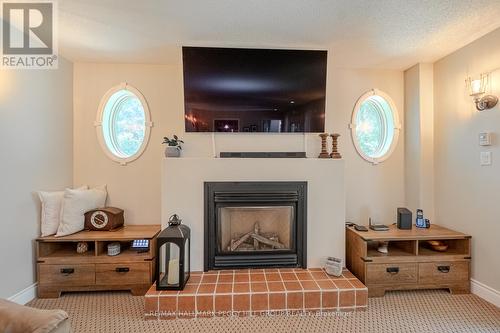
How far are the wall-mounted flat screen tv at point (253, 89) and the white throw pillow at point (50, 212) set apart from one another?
1.42 metres

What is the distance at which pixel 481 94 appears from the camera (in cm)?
230

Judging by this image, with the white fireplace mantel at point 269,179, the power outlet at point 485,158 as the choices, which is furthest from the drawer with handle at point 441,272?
the power outlet at point 485,158

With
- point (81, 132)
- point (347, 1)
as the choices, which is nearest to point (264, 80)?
point (347, 1)

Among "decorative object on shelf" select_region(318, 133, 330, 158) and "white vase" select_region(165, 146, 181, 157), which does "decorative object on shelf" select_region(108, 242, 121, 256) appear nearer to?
"white vase" select_region(165, 146, 181, 157)

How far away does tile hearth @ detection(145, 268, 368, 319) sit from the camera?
2029 millimetres

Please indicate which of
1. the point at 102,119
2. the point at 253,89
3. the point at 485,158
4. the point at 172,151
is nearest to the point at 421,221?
the point at 485,158

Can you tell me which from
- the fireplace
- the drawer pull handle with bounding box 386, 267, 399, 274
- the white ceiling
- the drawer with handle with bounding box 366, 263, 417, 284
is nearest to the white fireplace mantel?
the fireplace

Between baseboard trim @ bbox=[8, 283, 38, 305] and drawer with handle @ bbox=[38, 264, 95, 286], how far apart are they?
3.5 inches

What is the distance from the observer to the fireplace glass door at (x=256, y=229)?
256 centimetres

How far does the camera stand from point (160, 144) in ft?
9.70

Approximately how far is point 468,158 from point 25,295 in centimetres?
428

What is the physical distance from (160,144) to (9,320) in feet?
7.18

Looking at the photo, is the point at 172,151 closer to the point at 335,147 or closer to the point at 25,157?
the point at 25,157

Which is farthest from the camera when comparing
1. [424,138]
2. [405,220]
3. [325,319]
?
[424,138]
